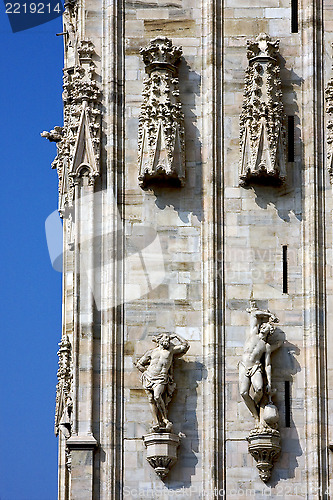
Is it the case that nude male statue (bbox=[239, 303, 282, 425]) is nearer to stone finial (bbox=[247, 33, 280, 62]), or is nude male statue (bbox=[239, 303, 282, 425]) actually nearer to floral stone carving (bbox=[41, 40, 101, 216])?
floral stone carving (bbox=[41, 40, 101, 216])

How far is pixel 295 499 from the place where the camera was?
4353 cm

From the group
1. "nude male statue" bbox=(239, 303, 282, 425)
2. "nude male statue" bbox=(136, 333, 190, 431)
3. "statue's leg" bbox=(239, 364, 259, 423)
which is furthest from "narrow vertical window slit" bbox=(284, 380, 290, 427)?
"nude male statue" bbox=(136, 333, 190, 431)

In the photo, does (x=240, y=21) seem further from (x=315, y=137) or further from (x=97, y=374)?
(x=97, y=374)

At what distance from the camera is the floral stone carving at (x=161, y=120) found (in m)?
44.6

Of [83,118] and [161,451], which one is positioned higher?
[83,118]

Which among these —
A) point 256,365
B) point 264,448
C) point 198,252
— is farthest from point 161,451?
point 198,252

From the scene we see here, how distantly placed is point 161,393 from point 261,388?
1751 millimetres

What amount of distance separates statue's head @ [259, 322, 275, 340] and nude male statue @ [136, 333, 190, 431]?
4.30 feet

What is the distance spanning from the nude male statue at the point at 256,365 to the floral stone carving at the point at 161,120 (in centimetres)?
311

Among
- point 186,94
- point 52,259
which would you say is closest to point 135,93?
point 186,94

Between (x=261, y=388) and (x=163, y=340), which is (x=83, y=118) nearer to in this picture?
(x=163, y=340)

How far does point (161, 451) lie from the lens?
143 ft

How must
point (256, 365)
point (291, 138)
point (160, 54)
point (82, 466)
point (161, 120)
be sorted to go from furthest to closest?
point (291, 138)
point (160, 54)
point (161, 120)
point (256, 365)
point (82, 466)

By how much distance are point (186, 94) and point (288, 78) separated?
6.20 feet
